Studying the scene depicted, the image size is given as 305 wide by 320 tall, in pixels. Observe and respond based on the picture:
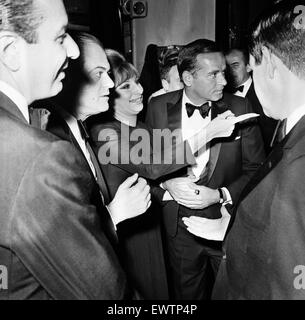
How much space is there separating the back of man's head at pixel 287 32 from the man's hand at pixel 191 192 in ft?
1.52

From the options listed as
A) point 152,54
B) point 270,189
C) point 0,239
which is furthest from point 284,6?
point 0,239

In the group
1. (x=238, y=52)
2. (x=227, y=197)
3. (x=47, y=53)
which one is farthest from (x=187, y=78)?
(x=47, y=53)

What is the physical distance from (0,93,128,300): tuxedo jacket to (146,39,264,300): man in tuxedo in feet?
1.60

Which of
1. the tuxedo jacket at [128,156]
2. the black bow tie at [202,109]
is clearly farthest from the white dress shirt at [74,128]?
the black bow tie at [202,109]

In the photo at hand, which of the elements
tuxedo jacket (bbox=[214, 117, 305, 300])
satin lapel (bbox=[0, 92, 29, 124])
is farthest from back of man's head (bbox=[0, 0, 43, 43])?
tuxedo jacket (bbox=[214, 117, 305, 300])

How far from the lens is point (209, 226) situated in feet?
3.51

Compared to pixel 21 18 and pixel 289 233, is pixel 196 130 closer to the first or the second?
pixel 289 233

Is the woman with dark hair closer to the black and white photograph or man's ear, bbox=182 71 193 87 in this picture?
the black and white photograph

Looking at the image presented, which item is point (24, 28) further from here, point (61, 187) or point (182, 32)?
point (182, 32)

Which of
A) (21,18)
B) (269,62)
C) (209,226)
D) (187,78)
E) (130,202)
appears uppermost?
(21,18)

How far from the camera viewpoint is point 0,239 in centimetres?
56

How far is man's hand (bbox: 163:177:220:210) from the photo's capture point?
1.08 metres

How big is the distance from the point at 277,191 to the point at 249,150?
405 mm

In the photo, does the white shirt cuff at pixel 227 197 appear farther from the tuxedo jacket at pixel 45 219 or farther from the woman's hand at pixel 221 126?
the tuxedo jacket at pixel 45 219
